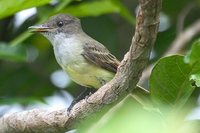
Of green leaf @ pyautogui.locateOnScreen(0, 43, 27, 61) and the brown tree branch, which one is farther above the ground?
the brown tree branch

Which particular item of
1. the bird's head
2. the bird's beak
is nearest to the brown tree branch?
the bird's beak

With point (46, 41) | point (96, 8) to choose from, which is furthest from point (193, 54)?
point (46, 41)

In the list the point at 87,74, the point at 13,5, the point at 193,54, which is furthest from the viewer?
the point at 87,74

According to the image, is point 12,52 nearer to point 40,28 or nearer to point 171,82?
point 40,28

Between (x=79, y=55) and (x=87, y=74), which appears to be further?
(x=79, y=55)

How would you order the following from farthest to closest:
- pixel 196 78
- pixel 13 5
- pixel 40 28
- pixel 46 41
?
pixel 46 41
pixel 40 28
pixel 13 5
pixel 196 78

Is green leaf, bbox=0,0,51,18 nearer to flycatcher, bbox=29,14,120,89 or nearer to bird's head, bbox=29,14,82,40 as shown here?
flycatcher, bbox=29,14,120,89

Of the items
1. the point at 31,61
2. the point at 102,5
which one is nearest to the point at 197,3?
the point at 102,5

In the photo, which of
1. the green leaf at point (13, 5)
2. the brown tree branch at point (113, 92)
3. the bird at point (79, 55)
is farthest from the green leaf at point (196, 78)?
the bird at point (79, 55)
